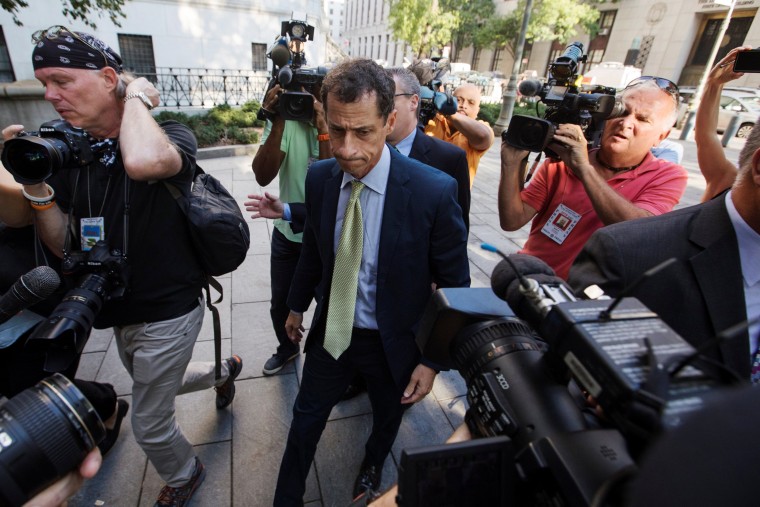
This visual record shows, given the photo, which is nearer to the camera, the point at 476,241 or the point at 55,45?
the point at 55,45

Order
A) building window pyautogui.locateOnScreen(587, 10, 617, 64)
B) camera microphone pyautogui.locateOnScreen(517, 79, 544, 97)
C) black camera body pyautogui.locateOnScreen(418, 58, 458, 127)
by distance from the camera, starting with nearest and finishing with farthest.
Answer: camera microphone pyautogui.locateOnScreen(517, 79, 544, 97) → black camera body pyautogui.locateOnScreen(418, 58, 458, 127) → building window pyautogui.locateOnScreen(587, 10, 617, 64)

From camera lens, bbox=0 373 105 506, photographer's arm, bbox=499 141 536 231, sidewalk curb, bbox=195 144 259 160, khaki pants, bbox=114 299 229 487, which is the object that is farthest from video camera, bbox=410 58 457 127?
sidewalk curb, bbox=195 144 259 160

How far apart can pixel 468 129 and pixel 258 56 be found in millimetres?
13785

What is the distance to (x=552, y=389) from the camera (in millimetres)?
759

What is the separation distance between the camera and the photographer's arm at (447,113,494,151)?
121 inches

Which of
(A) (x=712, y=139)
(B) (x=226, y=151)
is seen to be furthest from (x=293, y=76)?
(B) (x=226, y=151)

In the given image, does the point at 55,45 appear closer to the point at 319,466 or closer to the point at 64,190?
the point at 64,190

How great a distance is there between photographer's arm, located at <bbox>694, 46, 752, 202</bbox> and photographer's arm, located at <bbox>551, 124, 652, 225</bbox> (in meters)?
0.87

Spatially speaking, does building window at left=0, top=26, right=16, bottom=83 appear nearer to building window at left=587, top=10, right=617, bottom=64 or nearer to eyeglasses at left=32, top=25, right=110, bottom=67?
eyeglasses at left=32, top=25, right=110, bottom=67

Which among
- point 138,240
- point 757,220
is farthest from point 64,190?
point 757,220

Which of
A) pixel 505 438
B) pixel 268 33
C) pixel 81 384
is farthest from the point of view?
pixel 268 33

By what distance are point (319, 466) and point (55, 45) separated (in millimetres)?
2341

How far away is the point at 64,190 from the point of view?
5.47ft

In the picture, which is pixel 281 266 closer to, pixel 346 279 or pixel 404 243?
pixel 346 279
